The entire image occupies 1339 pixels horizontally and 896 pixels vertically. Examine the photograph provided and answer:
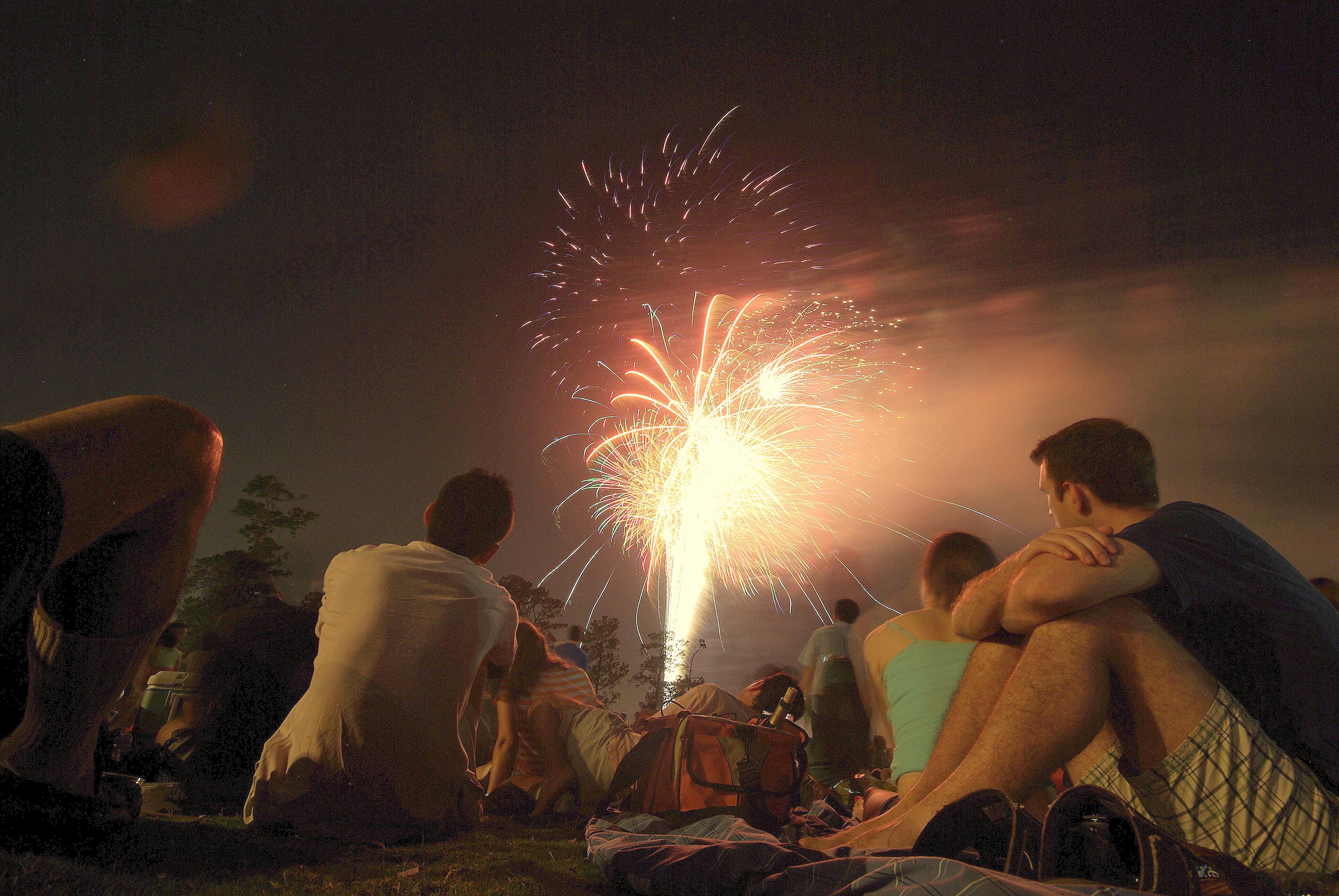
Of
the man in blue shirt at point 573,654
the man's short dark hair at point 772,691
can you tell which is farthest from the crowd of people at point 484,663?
the man in blue shirt at point 573,654

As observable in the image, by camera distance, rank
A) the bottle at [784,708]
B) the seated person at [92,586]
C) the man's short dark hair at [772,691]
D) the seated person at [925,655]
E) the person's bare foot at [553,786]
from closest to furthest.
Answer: the seated person at [92,586] → the seated person at [925,655] → the bottle at [784,708] → the person's bare foot at [553,786] → the man's short dark hair at [772,691]

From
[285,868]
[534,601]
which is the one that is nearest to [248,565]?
[534,601]

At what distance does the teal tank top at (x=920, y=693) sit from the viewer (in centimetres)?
241

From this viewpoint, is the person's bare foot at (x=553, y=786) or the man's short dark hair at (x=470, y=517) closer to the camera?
the man's short dark hair at (x=470, y=517)

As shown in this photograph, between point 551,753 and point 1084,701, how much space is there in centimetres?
248

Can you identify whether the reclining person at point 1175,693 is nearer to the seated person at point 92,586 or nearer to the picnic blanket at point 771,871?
the picnic blanket at point 771,871

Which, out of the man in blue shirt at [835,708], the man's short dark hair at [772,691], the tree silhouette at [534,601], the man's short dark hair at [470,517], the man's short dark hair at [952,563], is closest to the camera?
the man's short dark hair at [470,517]

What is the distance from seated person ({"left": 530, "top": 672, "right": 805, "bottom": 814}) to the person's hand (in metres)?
1.59

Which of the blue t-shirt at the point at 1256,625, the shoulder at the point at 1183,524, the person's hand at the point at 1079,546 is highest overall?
the shoulder at the point at 1183,524

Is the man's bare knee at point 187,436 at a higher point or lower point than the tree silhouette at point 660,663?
higher

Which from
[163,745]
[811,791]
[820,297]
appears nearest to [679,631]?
[820,297]

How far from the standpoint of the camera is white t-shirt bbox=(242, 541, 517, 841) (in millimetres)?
1766

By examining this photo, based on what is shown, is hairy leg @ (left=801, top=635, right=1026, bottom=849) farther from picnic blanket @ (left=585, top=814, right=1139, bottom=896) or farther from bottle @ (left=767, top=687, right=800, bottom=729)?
bottle @ (left=767, top=687, right=800, bottom=729)

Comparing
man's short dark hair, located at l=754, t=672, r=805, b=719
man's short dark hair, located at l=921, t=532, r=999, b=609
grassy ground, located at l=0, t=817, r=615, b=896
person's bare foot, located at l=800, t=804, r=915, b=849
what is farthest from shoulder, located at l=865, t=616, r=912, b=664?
grassy ground, located at l=0, t=817, r=615, b=896
